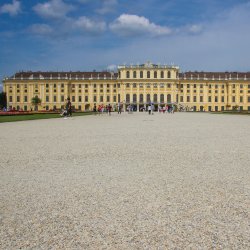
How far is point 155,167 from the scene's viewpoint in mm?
6309

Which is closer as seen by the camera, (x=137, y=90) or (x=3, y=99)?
(x=137, y=90)

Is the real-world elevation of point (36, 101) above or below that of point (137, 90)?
below

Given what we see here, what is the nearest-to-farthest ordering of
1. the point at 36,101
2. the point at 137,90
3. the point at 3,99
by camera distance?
1. the point at 36,101
2. the point at 137,90
3. the point at 3,99

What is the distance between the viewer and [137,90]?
87312 millimetres

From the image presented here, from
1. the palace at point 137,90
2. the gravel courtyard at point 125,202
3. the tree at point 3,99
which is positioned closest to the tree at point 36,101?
the palace at point 137,90

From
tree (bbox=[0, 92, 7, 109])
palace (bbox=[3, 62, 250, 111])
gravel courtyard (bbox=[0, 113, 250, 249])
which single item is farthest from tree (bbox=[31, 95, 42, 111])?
gravel courtyard (bbox=[0, 113, 250, 249])

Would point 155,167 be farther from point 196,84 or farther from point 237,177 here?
point 196,84

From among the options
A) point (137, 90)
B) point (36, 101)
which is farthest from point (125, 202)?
point (137, 90)

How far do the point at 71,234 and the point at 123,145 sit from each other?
20.7 feet

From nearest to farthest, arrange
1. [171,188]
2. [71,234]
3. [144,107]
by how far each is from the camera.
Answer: [71,234], [171,188], [144,107]

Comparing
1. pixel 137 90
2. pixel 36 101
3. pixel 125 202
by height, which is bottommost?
pixel 125 202

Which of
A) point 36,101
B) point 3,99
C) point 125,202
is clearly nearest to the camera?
point 125,202

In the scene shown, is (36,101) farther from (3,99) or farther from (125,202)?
(125,202)

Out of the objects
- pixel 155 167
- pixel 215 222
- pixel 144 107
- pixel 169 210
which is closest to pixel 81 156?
pixel 155 167
